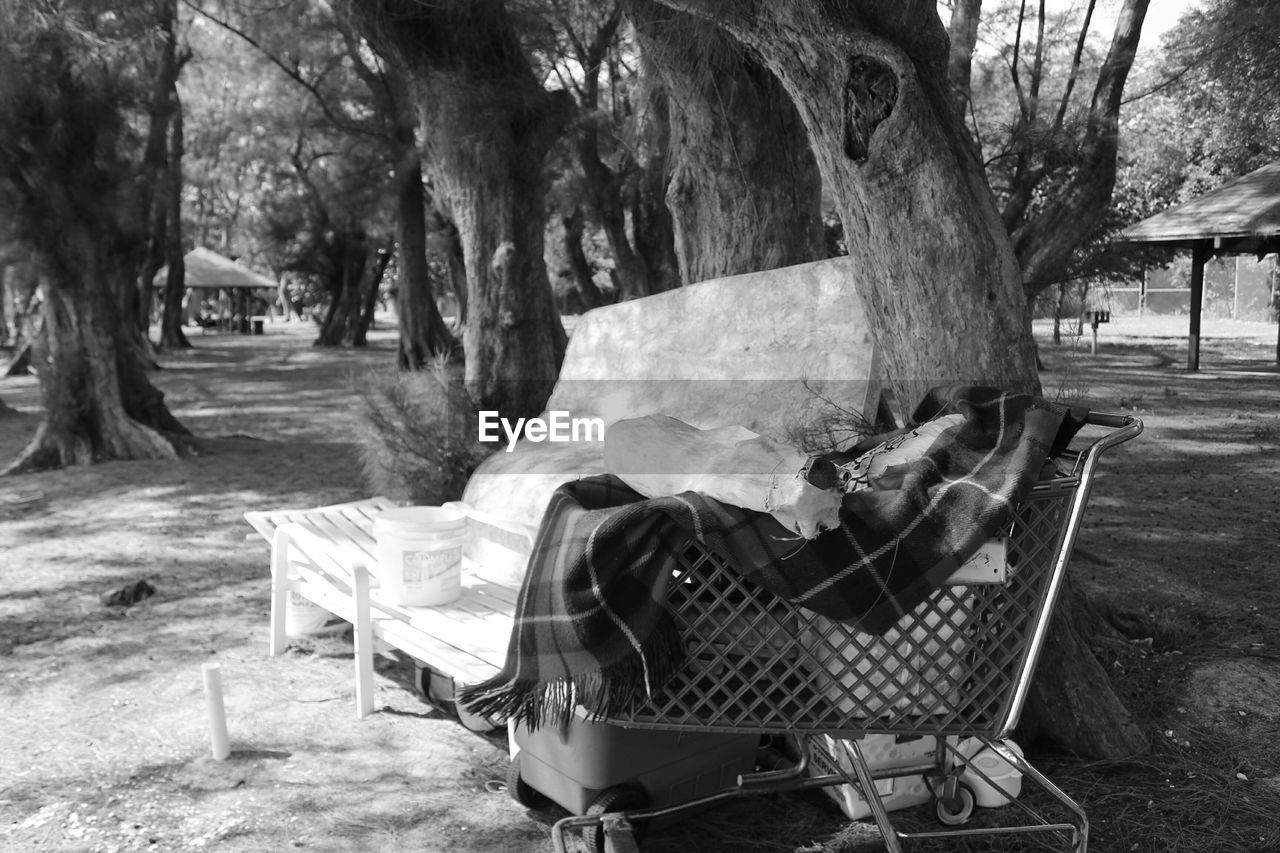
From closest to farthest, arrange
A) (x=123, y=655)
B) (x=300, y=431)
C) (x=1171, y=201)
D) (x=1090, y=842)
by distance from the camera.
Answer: (x=1090, y=842)
(x=123, y=655)
(x=300, y=431)
(x=1171, y=201)

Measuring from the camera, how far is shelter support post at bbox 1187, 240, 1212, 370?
19.2m

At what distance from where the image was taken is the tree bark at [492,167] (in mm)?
8180

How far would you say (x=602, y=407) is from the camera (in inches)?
251

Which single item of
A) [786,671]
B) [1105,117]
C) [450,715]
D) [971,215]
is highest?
[1105,117]

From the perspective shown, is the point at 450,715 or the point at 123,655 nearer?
the point at 450,715

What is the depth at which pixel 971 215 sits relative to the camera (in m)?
3.74

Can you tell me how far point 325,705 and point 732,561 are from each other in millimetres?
2664

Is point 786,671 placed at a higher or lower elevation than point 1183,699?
higher

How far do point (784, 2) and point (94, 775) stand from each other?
352cm

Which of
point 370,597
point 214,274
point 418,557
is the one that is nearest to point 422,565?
point 418,557

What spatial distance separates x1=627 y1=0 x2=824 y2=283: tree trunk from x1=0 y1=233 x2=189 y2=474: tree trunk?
656 cm

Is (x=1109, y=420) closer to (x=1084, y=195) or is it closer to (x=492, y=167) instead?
(x=492, y=167)

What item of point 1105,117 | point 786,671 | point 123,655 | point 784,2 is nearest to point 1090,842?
point 786,671

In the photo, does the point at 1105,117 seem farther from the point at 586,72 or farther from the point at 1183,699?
the point at 586,72
